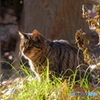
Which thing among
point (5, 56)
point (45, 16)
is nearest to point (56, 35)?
point (45, 16)

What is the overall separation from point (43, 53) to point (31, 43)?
11.0 inches

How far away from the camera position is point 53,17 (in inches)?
303

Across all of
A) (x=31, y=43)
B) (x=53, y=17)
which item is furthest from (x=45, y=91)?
(x=53, y=17)

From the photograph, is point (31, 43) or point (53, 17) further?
point (53, 17)

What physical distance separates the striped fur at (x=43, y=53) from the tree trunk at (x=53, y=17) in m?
2.31

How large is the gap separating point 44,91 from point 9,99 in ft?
1.63

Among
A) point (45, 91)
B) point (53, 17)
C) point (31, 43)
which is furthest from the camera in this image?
point (53, 17)

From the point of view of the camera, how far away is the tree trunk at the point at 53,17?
7.59 m

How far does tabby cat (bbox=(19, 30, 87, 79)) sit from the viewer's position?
16.9 ft

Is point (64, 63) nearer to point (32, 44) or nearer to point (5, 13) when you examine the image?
point (32, 44)

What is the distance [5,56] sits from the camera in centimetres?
1129

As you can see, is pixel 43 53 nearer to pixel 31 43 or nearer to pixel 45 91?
pixel 31 43

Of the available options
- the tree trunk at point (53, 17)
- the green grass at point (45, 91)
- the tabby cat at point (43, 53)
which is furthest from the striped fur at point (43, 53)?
the tree trunk at point (53, 17)

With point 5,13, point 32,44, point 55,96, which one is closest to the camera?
point 55,96
